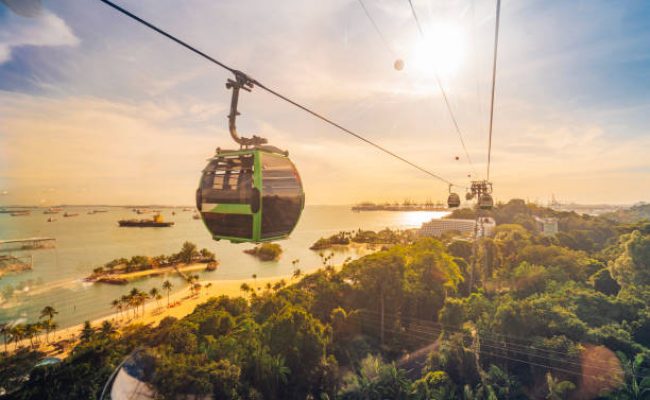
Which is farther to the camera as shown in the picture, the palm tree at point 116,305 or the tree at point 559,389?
the palm tree at point 116,305

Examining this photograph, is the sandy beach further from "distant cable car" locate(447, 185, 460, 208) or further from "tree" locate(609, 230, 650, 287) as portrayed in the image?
"tree" locate(609, 230, 650, 287)

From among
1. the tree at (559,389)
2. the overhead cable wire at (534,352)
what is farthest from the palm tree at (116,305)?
the tree at (559,389)

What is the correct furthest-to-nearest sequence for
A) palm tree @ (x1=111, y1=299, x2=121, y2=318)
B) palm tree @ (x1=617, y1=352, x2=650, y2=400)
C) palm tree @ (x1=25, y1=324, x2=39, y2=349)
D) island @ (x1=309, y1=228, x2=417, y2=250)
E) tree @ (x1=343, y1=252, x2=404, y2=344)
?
island @ (x1=309, y1=228, x2=417, y2=250) < palm tree @ (x1=111, y1=299, x2=121, y2=318) < palm tree @ (x1=25, y1=324, x2=39, y2=349) < tree @ (x1=343, y1=252, x2=404, y2=344) < palm tree @ (x1=617, y1=352, x2=650, y2=400)

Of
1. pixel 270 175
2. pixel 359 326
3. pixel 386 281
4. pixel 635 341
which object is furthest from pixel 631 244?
pixel 270 175

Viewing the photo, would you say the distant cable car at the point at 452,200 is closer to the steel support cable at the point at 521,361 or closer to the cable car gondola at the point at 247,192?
the steel support cable at the point at 521,361

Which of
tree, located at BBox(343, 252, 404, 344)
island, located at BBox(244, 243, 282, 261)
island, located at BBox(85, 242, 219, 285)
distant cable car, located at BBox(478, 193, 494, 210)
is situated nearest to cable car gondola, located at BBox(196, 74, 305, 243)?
distant cable car, located at BBox(478, 193, 494, 210)

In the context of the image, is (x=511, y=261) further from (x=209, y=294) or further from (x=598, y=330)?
(x=209, y=294)

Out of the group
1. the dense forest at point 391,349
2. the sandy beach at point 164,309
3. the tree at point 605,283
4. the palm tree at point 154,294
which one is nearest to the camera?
the dense forest at point 391,349
